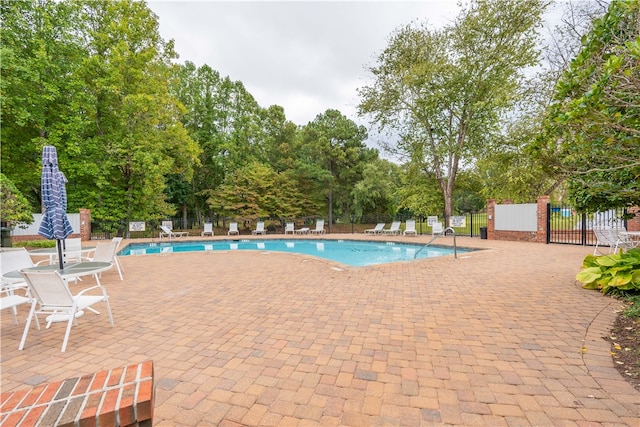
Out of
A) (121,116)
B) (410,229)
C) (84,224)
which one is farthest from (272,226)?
(121,116)

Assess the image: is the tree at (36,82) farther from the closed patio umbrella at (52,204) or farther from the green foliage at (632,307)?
the green foliage at (632,307)

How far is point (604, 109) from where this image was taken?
7.68 ft

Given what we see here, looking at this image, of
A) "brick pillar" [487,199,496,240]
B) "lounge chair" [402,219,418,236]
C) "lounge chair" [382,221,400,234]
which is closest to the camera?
"brick pillar" [487,199,496,240]

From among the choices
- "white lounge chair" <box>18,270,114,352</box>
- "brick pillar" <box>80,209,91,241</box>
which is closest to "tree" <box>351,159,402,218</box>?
"brick pillar" <box>80,209,91,241</box>

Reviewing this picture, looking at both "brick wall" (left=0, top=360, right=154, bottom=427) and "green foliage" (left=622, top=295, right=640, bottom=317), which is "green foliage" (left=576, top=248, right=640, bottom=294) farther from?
"brick wall" (left=0, top=360, right=154, bottom=427)

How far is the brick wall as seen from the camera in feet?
3.59

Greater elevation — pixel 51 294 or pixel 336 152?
pixel 336 152

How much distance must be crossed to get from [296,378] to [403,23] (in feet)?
60.0

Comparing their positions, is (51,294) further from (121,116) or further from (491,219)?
(121,116)

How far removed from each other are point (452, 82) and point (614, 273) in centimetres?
1327

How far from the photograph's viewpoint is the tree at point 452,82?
13633 mm

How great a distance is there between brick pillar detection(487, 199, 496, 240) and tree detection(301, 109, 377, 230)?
11337mm

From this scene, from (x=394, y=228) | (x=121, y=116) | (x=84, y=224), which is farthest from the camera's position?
(x=394, y=228)

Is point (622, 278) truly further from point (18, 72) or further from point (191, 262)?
point (18, 72)
